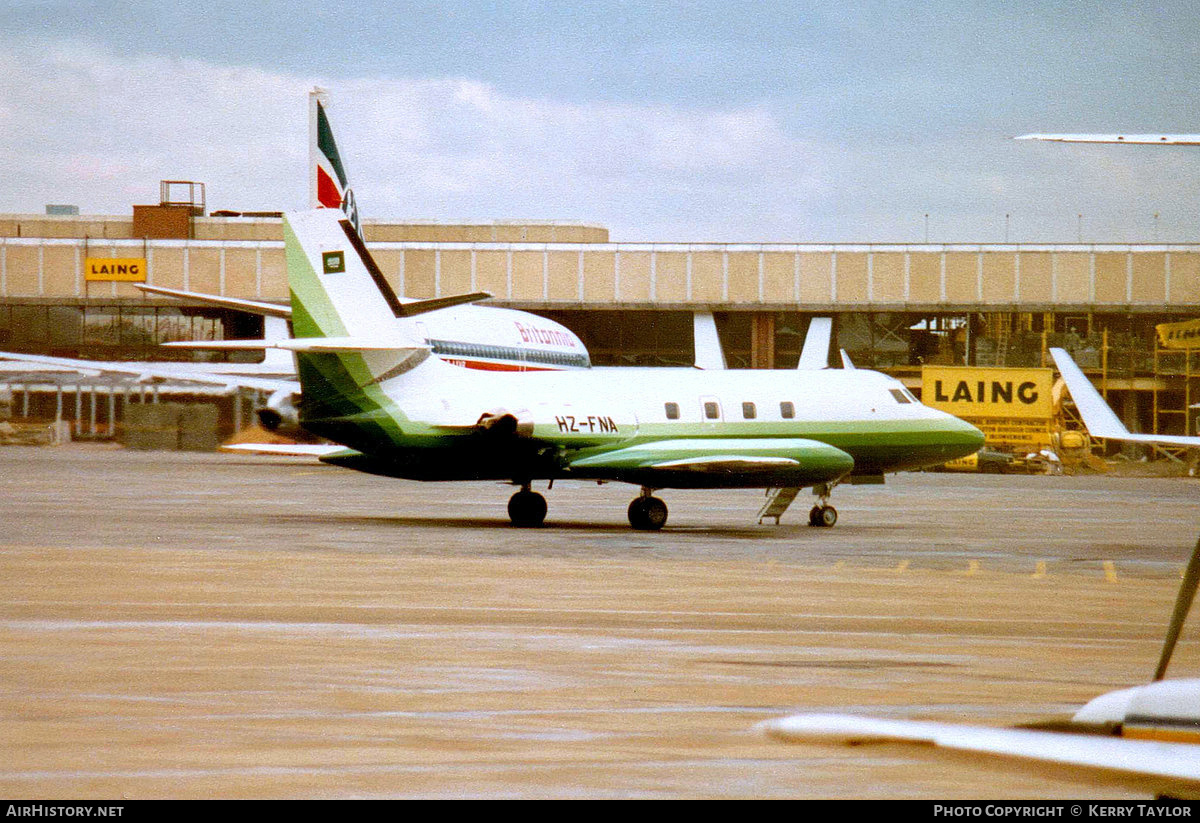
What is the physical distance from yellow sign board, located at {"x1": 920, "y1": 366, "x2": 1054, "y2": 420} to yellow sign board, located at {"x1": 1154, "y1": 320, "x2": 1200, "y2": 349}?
6.52m

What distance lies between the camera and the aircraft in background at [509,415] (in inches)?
1256

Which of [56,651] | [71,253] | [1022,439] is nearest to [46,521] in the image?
[56,651]

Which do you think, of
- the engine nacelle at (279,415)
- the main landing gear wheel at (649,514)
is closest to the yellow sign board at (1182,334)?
the engine nacelle at (279,415)

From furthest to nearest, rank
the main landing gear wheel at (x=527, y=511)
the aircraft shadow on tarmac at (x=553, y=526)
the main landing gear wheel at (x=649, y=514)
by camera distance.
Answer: the main landing gear wheel at (x=527, y=511), the main landing gear wheel at (x=649, y=514), the aircraft shadow on tarmac at (x=553, y=526)

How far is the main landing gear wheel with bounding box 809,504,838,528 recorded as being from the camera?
115 feet

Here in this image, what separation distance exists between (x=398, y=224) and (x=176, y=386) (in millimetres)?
34988

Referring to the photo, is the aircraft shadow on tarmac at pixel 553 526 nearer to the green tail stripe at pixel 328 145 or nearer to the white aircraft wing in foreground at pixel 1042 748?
the green tail stripe at pixel 328 145

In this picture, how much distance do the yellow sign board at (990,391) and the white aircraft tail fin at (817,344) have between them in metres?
8.33

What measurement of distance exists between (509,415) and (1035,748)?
2748cm

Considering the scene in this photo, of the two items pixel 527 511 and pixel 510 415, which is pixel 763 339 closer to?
pixel 527 511

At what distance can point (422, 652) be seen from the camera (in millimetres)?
15070

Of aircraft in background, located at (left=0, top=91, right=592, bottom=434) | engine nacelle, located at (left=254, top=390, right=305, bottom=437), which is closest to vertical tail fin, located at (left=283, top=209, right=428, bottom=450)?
aircraft in background, located at (left=0, top=91, right=592, bottom=434)

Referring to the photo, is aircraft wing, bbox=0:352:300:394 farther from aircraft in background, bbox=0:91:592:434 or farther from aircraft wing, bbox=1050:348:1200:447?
aircraft wing, bbox=1050:348:1200:447
